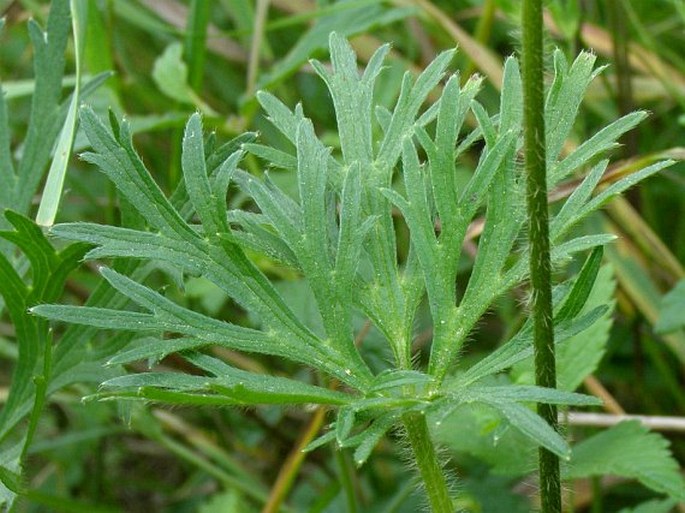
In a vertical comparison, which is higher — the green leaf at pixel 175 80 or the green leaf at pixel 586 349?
the green leaf at pixel 175 80

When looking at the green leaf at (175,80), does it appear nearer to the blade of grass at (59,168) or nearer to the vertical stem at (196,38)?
the vertical stem at (196,38)

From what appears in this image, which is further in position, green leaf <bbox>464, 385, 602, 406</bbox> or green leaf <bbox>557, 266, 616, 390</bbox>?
green leaf <bbox>557, 266, 616, 390</bbox>

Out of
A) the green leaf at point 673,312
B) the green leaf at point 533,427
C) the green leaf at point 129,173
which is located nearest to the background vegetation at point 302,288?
the green leaf at point 673,312

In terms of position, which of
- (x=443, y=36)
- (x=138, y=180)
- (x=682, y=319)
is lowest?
(x=682, y=319)

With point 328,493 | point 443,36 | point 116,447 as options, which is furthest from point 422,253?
point 116,447

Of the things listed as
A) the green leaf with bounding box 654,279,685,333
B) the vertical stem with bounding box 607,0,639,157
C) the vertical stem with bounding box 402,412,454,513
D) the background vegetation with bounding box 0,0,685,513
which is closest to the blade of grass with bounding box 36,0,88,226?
the background vegetation with bounding box 0,0,685,513

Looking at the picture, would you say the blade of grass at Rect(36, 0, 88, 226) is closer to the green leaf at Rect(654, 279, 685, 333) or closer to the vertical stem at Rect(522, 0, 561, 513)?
the vertical stem at Rect(522, 0, 561, 513)

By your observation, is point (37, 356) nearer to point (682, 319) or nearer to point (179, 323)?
point (179, 323)
